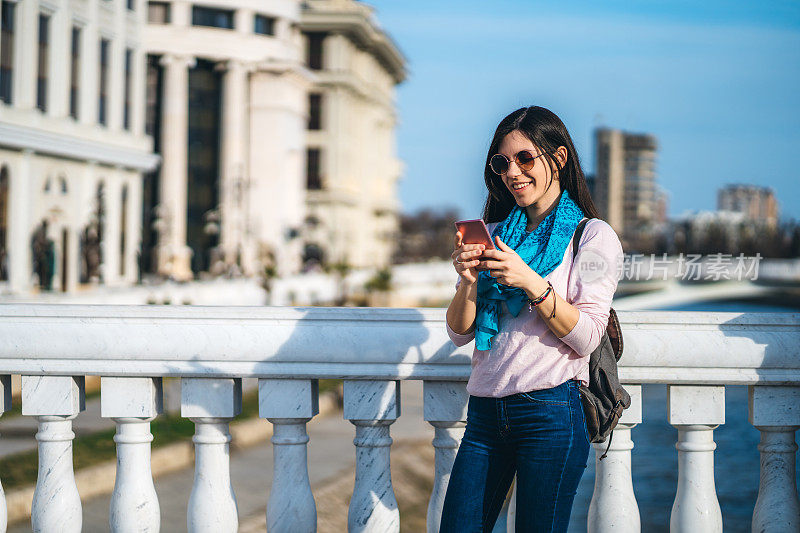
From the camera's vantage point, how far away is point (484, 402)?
317 centimetres

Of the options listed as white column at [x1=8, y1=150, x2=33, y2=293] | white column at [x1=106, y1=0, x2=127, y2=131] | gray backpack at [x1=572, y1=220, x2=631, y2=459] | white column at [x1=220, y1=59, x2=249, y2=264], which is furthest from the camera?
white column at [x1=220, y1=59, x2=249, y2=264]

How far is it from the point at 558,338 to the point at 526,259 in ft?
0.90

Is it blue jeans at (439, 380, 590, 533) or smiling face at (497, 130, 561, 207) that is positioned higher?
smiling face at (497, 130, 561, 207)

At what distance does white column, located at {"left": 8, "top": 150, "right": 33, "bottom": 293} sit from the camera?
1994 cm

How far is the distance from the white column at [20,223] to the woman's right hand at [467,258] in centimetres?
1810

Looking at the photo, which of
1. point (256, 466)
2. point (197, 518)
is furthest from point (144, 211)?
point (197, 518)

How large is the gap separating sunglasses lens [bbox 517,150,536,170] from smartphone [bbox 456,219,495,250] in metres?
0.37

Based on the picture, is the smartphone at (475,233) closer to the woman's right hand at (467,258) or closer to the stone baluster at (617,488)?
the woman's right hand at (467,258)

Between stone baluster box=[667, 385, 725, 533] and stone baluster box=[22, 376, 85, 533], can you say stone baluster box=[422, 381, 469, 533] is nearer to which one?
stone baluster box=[667, 385, 725, 533]

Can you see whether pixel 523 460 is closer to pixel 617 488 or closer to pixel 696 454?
pixel 617 488

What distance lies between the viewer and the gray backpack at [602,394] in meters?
3.13

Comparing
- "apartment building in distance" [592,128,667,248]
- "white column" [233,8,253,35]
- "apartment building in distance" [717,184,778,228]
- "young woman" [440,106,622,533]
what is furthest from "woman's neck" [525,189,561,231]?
"apartment building in distance" [717,184,778,228]

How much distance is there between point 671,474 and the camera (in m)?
20.7

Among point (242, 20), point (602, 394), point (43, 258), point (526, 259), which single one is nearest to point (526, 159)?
point (526, 259)
